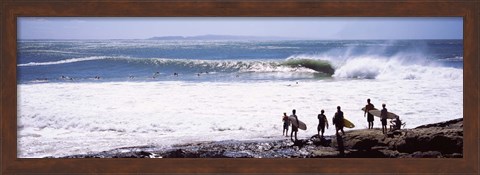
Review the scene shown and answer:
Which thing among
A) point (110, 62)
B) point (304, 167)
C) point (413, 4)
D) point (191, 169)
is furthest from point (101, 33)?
point (413, 4)

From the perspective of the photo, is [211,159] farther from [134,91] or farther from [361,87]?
[361,87]

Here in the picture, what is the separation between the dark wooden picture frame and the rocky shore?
0.26 ft

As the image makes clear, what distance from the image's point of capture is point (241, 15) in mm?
7469

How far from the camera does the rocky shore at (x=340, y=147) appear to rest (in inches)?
297

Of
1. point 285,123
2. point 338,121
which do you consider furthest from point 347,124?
point 285,123

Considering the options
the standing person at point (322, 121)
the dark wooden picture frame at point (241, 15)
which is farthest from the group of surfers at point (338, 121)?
the dark wooden picture frame at point (241, 15)

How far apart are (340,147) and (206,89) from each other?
3.82 ft

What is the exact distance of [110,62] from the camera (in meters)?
7.79

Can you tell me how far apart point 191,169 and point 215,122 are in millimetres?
450

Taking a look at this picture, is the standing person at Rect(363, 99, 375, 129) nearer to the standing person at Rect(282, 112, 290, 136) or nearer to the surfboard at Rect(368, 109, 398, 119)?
the surfboard at Rect(368, 109, 398, 119)

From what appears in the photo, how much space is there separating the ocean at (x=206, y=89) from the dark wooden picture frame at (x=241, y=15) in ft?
0.42

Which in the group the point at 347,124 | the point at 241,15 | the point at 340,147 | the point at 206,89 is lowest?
the point at 340,147

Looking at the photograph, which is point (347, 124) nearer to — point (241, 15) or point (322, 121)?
point (322, 121)

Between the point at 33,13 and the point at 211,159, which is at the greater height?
the point at 33,13
